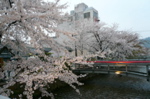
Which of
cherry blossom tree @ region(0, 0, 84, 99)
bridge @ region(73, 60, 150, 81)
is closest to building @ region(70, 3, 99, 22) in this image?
bridge @ region(73, 60, 150, 81)

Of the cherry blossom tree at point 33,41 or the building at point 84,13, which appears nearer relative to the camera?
the cherry blossom tree at point 33,41

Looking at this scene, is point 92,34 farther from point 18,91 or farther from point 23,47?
point 23,47

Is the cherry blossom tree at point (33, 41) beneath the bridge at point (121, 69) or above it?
above

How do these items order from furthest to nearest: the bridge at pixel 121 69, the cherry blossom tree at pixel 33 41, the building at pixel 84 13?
the building at pixel 84 13 < the bridge at pixel 121 69 < the cherry blossom tree at pixel 33 41

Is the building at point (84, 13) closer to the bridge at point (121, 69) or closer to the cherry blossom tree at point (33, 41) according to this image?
the bridge at point (121, 69)

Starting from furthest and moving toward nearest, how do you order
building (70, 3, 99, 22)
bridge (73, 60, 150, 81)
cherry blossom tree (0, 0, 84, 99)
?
building (70, 3, 99, 22) < bridge (73, 60, 150, 81) < cherry blossom tree (0, 0, 84, 99)

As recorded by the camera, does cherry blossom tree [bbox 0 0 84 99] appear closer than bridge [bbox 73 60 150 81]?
Yes

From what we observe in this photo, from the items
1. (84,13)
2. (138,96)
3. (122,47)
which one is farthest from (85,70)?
(84,13)

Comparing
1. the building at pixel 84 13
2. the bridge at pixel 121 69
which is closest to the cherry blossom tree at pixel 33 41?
the bridge at pixel 121 69

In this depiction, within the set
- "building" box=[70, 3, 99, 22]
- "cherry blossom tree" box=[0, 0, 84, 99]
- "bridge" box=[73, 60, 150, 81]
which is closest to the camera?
"cherry blossom tree" box=[0, 0, 84, 99]

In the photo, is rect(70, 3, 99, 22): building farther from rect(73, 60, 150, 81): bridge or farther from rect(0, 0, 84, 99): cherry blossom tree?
rect(0, 0, 84, 99): cherry blossom tree

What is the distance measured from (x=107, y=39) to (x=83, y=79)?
849 cm

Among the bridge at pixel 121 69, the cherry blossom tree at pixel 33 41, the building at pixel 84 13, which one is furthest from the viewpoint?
the building at pixel 84 13

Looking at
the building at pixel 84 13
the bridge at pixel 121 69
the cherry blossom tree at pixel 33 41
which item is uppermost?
the building at pixel 84 13
